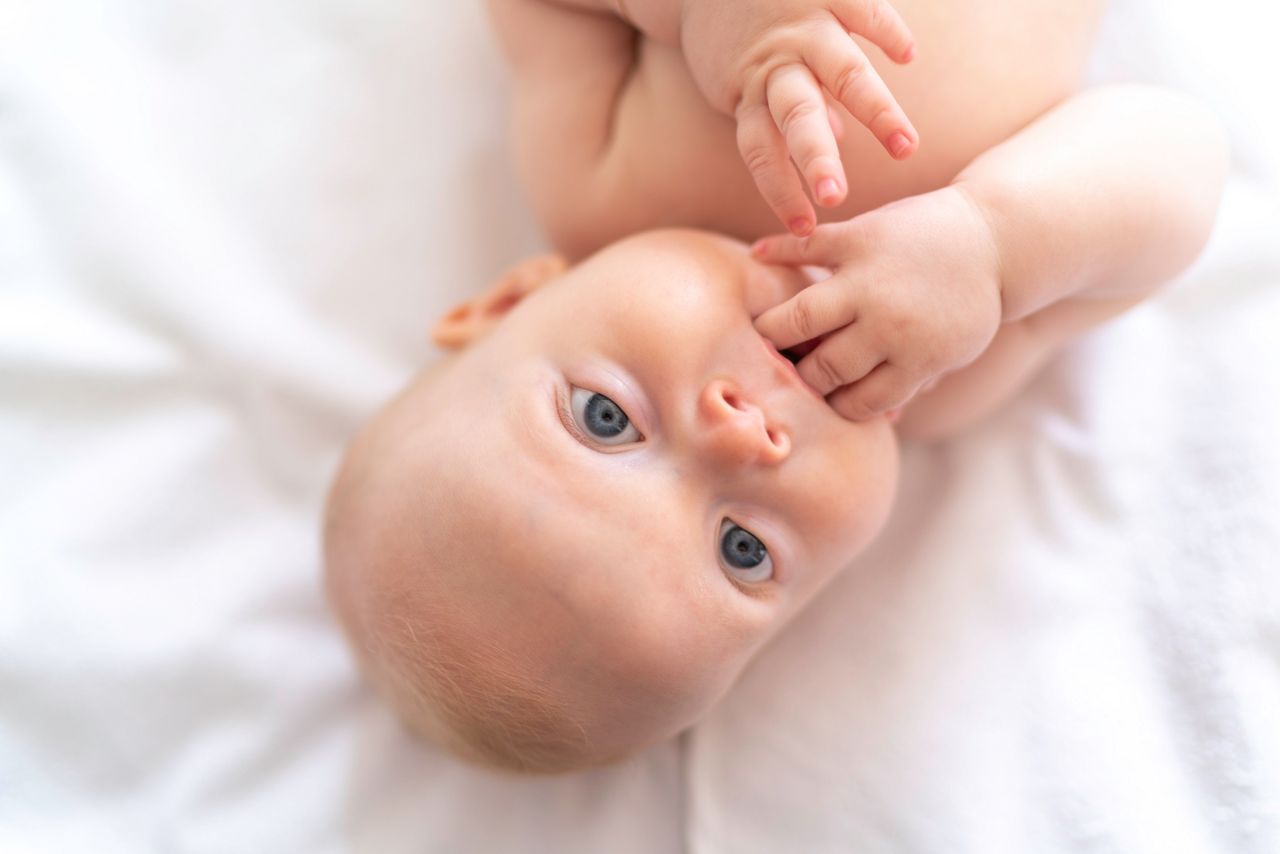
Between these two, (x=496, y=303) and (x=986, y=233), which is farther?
(x=496, y=303)

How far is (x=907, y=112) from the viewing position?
106cm

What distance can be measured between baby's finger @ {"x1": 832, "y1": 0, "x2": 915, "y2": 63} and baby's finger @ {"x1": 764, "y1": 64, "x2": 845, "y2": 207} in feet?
0.20

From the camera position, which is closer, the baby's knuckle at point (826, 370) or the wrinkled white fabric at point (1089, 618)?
the baby's knuckle at point (826, 370)

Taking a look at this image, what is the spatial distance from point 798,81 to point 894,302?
221 millimetres

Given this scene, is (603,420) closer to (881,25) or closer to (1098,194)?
(881,25)

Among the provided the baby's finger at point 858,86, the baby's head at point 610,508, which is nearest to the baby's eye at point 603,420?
the baby's head at point 610,508

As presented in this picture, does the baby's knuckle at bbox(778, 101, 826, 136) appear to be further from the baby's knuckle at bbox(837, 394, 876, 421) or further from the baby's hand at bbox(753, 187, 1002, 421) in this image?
the baby's knuckle at bbox(837, 394, 876, 421)

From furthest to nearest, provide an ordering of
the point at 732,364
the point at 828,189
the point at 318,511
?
the point at 318,511 < the point at 732,364 < the point at 828,189

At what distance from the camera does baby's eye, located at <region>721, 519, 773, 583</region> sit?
1.01 meters

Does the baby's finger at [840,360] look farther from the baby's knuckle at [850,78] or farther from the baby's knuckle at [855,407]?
the baby's knuckle at [850,78]

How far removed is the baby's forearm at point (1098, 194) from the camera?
101 centimetres

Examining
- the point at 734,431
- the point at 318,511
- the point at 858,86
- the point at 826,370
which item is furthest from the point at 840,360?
the point at 318,511

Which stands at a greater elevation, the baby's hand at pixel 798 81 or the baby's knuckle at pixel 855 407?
the baby's hand at pixel 798 81

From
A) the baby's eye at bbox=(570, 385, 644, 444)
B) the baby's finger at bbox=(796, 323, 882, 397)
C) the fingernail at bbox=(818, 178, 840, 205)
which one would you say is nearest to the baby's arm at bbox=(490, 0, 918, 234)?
the fingernail at bbox=(818, 178, 840, 205)
